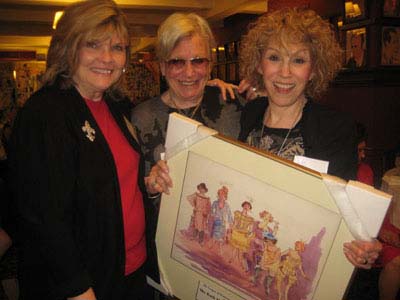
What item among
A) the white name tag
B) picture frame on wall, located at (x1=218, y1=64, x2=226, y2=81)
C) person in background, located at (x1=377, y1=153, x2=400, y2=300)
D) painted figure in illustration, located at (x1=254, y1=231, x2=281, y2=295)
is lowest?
person in background, located at (x1=377, y1=153, x2=400, y2=300)

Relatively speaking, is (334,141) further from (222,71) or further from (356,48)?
(222,71)

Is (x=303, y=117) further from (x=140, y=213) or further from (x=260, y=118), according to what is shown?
(x=140, y=213)

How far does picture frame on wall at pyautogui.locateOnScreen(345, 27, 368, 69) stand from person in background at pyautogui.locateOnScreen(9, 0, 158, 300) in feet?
12.1

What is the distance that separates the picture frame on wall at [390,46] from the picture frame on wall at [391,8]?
0.15 m

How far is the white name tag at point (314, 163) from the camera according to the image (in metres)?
1.20

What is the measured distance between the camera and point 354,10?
4.49m

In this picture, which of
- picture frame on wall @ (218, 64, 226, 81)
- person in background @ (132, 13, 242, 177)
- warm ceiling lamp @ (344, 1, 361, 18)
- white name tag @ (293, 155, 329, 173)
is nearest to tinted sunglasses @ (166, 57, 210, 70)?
person in background @ (132, 13, 242, 177)

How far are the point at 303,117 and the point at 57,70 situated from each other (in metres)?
0.97

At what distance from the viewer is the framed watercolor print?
1.04 metres

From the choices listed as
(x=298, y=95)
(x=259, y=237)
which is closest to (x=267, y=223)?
(x=259, y=237)

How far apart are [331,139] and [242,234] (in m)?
0.47

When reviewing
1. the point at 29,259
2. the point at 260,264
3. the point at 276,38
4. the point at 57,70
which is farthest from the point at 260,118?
the point at 29,259

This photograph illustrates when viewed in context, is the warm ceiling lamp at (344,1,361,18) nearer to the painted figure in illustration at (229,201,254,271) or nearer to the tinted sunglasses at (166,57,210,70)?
the tinted sunglasses at (166,57,210,70)

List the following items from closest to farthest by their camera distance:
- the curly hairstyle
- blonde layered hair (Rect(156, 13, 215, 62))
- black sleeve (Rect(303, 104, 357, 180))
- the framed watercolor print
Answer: the framed watercolor print → black sleeve (Rect(303, 104, 357, 180)) → the curly hairstyle → blonde layered hair (Rect(156, 13, 215, 62))
